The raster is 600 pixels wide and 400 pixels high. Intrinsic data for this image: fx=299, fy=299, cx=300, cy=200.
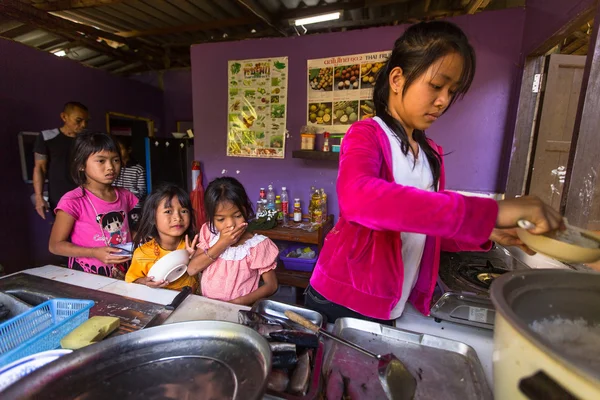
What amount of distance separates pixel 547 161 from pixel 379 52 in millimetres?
1658

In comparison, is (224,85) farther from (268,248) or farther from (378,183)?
(378,183)

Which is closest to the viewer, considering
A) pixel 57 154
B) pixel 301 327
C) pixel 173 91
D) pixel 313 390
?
pixel 313 390

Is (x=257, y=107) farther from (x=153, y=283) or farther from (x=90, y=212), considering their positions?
(x=153, y=283)

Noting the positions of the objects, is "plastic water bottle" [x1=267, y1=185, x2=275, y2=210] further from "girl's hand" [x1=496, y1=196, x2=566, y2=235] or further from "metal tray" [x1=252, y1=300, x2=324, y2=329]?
"girl's hand" [x1=496, y1=196, x2=566, y2=235]

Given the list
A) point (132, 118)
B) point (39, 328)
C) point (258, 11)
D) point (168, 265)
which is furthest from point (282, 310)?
point (132, 118)

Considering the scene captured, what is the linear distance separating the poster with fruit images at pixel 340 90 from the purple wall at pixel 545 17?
1067mm

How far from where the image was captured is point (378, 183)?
0.58 m

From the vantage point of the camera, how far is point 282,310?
3.35 feet

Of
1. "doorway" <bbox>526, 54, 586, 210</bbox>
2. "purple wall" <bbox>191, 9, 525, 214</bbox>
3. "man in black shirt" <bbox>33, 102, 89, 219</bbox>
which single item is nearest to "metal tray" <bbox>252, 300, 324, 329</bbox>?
"doorway" <bbox>526, 54, 586, 210</bbox>

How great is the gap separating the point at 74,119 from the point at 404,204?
150 inches

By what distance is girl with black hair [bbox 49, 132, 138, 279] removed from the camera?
163 cm

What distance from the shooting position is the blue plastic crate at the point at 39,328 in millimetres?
732

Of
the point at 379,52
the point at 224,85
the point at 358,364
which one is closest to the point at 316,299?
the point at 358,364

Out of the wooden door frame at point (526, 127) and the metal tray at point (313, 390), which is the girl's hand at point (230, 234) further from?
the wooden door frame at point (526, 127)
